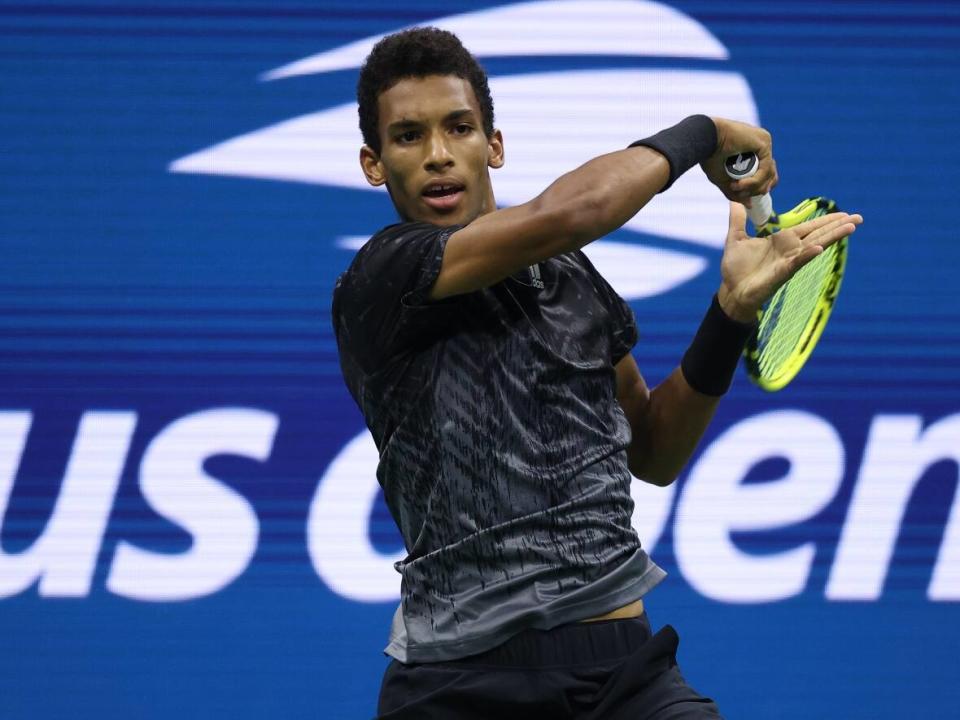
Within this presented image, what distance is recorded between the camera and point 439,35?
2.08 meters

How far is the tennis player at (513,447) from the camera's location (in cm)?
180

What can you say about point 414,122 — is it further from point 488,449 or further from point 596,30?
point 596,30

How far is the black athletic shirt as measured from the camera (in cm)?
181

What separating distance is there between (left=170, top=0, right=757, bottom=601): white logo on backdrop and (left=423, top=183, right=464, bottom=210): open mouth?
1.53 meters

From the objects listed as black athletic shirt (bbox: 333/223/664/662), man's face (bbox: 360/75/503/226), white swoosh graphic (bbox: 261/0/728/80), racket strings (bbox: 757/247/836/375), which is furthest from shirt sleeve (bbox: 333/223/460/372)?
white swoosh graphic (bbox: 261/0/728/80)

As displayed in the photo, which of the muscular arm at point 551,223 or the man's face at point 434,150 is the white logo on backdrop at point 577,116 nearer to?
the man's face at point 434,150

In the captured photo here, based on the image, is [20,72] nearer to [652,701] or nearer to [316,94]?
[316,94]

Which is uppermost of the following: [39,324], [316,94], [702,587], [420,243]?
[316,94]

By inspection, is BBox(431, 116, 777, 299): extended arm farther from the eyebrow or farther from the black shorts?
the black shorts

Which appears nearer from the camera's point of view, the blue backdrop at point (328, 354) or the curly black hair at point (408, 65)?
the curly black hair at point (408, 65)

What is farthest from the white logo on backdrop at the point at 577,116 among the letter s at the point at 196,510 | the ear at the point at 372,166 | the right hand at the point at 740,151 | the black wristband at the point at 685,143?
the black wristband at the point at 685,143

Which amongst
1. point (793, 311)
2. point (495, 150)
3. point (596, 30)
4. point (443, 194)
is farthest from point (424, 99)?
point (596, 30)

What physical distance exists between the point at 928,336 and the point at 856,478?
40 centimetres

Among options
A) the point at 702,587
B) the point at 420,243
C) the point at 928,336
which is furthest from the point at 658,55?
the point at 420,243
